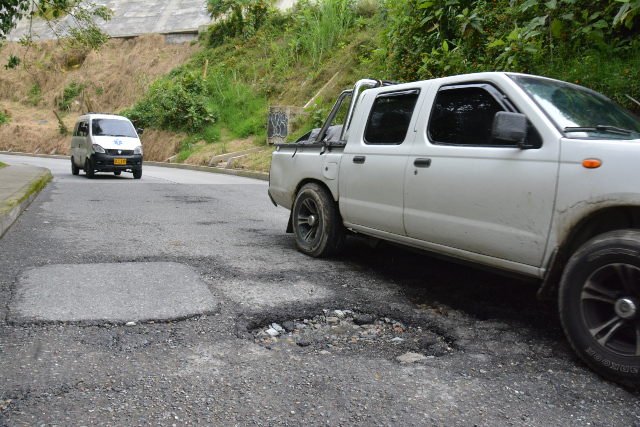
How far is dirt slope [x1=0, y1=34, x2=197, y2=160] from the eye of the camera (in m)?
34.4

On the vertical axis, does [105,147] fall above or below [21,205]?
above

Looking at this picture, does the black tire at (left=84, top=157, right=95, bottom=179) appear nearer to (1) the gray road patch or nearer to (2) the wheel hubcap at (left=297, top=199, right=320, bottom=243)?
(1) the gray road patch

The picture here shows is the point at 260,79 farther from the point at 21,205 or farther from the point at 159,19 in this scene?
the point at 21,205

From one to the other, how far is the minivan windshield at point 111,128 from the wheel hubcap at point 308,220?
12561 millimetres

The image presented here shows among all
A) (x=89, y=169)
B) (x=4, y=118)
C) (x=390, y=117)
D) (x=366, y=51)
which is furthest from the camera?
(x=4, y=118)

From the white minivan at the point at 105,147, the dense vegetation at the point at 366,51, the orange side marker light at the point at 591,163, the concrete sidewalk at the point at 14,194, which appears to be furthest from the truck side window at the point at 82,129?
the orange side marker light at the point at 591,163

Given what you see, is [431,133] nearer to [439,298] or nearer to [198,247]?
[439,298]

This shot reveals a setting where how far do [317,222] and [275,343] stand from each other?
7.77 feet

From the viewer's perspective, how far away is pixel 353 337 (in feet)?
11.5

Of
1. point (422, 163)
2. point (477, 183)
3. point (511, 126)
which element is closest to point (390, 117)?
point (422, 163)


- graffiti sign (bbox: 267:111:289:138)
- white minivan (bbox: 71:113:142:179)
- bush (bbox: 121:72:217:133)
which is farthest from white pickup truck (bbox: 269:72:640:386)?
bush (bbox: 121:72:217:133)

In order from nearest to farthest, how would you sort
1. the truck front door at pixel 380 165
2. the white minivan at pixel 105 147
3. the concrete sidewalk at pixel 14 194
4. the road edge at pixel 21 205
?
the truck front door at pixel 380 165
the road edge at pixel 21 205
the concrete sidewalk at pixel 14 194
the white minivan at pixel 105 147

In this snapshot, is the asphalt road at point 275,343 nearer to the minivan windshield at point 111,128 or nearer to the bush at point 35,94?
the minivan windshield at point 111,128

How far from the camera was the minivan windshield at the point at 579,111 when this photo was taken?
3316 mm
